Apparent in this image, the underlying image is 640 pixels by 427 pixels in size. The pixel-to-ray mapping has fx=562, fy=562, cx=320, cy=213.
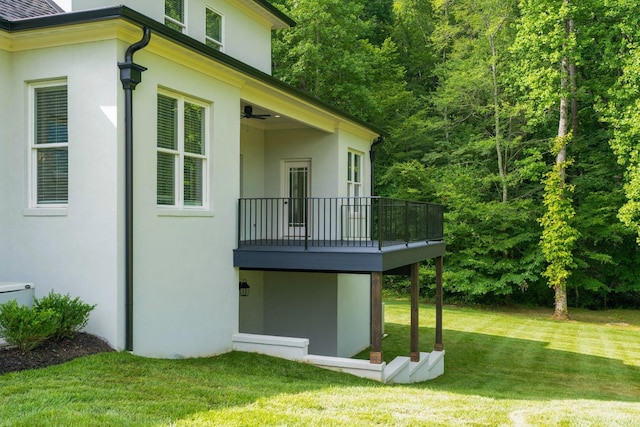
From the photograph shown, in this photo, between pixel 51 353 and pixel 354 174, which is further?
pixel 354 174

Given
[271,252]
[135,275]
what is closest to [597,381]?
[271,252]

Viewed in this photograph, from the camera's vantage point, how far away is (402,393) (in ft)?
24.1

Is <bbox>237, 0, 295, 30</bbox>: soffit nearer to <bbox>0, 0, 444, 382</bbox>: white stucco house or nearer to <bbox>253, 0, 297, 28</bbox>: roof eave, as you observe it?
<bbox>253, 0, 297, 28</bbox>: roof eave

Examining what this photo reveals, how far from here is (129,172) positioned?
7289mm

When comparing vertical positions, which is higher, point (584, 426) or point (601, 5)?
point (601, 5)

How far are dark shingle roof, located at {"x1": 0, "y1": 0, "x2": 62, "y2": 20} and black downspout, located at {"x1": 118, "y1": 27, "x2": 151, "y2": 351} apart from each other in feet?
6.26

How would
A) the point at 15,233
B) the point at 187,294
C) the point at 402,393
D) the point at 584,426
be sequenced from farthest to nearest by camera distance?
1. the point at 187,294
2. the point at 15,233
3. the point at 402,393
4. the point at 584,426

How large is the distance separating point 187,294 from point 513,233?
60.4 feet

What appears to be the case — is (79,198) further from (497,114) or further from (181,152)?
(497,114)

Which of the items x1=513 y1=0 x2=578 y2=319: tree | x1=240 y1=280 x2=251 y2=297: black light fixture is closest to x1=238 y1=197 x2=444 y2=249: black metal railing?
x1=240 y1=280 x2=251 y2=297: black light fixture

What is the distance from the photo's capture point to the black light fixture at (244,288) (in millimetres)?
12305

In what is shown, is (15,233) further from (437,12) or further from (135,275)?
(437,12)

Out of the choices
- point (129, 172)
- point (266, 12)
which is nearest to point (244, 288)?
point (129, 172)

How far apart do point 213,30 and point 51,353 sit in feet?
25.1
